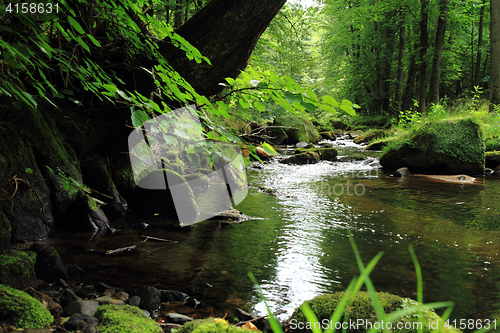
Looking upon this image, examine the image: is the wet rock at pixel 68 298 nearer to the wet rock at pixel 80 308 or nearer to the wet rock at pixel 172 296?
the wet rock at pixel 80 308

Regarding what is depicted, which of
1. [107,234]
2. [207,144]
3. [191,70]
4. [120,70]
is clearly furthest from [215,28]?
[107,234]

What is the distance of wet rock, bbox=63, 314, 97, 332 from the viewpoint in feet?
5.36

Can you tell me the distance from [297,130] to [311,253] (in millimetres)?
A: 12823

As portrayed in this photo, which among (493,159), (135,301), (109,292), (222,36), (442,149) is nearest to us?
(135,301)

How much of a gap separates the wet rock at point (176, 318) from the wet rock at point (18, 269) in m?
1.07

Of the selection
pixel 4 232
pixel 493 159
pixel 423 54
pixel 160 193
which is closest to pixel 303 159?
pixel 493 159

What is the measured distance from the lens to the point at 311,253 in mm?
3312

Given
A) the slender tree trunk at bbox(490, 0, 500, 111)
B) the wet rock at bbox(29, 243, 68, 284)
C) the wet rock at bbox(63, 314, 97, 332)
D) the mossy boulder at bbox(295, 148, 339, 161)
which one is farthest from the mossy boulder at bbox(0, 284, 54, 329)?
the slender tree trunk at bbox(490, 0, 500, 111)

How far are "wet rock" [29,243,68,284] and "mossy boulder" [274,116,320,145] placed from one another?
1350 centimetres

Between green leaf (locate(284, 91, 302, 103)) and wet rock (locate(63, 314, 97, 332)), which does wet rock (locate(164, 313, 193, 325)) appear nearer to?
wet rock (locate(63, 314, 97, 332))

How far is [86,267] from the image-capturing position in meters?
2.76

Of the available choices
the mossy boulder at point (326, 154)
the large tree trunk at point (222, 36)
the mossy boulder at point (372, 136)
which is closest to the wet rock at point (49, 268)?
the large tree trunk at point (222, 36)

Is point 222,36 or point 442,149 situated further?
point 442,149

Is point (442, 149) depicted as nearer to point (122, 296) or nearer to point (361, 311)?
point (361, 311)
